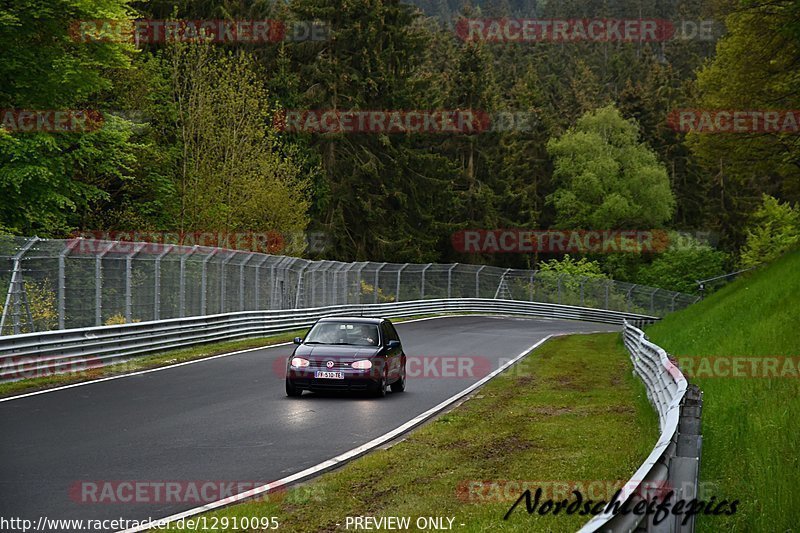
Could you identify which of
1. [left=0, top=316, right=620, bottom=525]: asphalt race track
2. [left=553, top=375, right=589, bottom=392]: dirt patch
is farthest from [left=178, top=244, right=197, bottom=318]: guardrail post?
[left=553, top=375, right=589, bottom=392]: dirt patch

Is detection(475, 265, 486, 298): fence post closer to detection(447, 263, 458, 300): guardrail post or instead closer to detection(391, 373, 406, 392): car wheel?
detection(447, 263, 458, 300): guardrail post

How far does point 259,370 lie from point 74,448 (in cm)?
1193

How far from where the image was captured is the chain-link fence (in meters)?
21.6

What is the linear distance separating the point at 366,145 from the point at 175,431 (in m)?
54.9

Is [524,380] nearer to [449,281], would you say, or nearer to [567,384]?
[567,384]

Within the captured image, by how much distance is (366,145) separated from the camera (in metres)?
68.1

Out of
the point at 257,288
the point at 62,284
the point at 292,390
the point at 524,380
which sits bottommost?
the point at 524,380

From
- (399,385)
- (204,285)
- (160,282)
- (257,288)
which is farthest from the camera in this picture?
(257,288)

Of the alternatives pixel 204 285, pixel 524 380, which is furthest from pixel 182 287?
pixel 524 380

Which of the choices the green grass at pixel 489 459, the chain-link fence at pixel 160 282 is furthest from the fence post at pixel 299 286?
the green grass at pixel 489 459

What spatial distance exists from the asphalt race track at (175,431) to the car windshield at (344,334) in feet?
3.34

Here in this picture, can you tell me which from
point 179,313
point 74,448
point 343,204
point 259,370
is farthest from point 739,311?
point 343,204

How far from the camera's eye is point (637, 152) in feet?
292

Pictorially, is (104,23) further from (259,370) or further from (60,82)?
(259,370)
